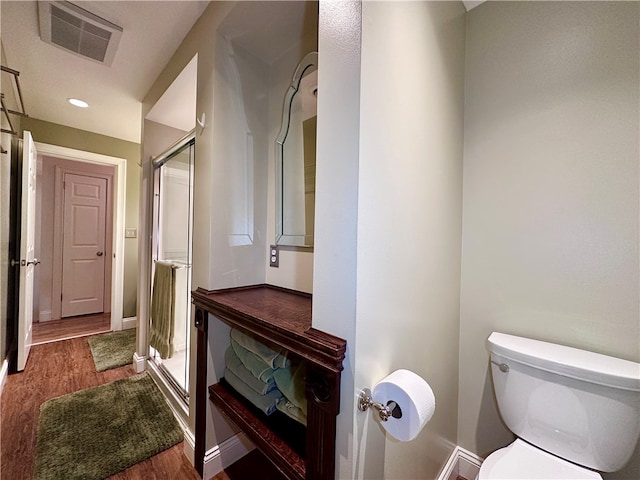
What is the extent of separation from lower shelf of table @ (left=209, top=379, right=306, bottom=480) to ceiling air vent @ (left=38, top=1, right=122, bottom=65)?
207cm

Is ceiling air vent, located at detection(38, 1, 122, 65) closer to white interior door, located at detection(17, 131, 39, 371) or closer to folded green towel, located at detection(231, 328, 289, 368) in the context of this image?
white interior door, located at detection(17, 131, 39, 371)

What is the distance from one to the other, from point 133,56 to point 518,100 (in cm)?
227

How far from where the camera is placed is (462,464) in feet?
4.41

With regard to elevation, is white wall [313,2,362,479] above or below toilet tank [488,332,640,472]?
above

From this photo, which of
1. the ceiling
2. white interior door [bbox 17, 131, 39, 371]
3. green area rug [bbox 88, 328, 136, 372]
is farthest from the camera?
green area rug [bbox 88, 328, 136, 372]

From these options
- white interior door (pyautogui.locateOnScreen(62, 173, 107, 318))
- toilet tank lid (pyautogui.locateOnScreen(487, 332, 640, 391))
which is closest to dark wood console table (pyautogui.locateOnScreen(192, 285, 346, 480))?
toilet tank lid (pyautogui.locateOnScreen(487, 332, 640, 391))

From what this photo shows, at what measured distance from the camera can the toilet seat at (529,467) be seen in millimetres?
882

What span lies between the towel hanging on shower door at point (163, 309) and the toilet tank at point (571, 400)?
1929 mm

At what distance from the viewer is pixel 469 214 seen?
1341 millimetres

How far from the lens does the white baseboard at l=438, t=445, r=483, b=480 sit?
1.29 meters

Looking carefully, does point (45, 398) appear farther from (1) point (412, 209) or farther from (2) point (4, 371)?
(1) point (412, 209)

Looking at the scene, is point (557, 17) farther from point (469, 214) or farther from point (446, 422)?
point (446, 422)

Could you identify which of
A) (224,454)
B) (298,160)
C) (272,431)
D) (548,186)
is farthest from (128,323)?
(548,186)

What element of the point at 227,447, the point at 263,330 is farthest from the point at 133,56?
the point at 227,447
